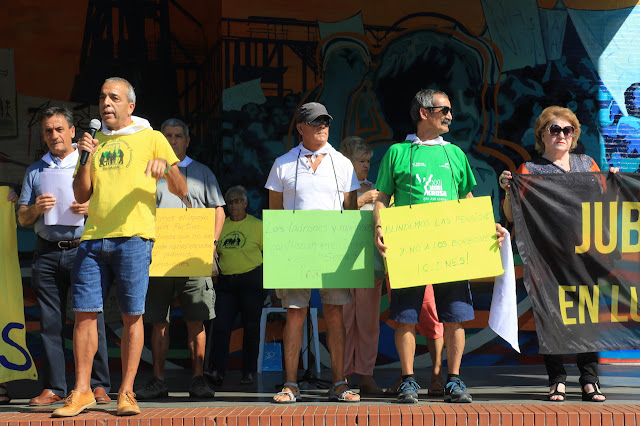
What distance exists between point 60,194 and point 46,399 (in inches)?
55.6

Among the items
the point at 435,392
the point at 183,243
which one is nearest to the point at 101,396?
the point at 183,243

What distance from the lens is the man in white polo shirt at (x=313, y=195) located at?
209 inches

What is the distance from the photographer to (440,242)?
204 inches

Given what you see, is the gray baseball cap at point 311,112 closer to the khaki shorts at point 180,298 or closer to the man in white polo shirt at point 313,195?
the man in white polo shirt at point 313,195

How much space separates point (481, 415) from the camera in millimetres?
4711

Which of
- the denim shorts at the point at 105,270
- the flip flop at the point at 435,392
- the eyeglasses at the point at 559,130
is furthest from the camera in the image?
the flip flop at the point at 435,392

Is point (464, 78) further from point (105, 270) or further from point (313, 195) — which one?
point (105, 270)

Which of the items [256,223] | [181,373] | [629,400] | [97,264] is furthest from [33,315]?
[629,400]

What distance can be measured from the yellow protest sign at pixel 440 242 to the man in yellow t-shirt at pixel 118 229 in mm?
1436

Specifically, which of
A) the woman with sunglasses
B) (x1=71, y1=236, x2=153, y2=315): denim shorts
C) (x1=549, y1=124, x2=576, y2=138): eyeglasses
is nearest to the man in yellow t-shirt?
(x1=71, y1=236, x2=153, y2=315): denim shorts

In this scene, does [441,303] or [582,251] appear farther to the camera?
[582,251]

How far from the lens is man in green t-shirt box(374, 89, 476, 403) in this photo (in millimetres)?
5184

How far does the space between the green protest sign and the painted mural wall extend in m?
2.65

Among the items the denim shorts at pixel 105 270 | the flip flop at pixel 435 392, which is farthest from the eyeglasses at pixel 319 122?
the flip flop at pixel 435 392
